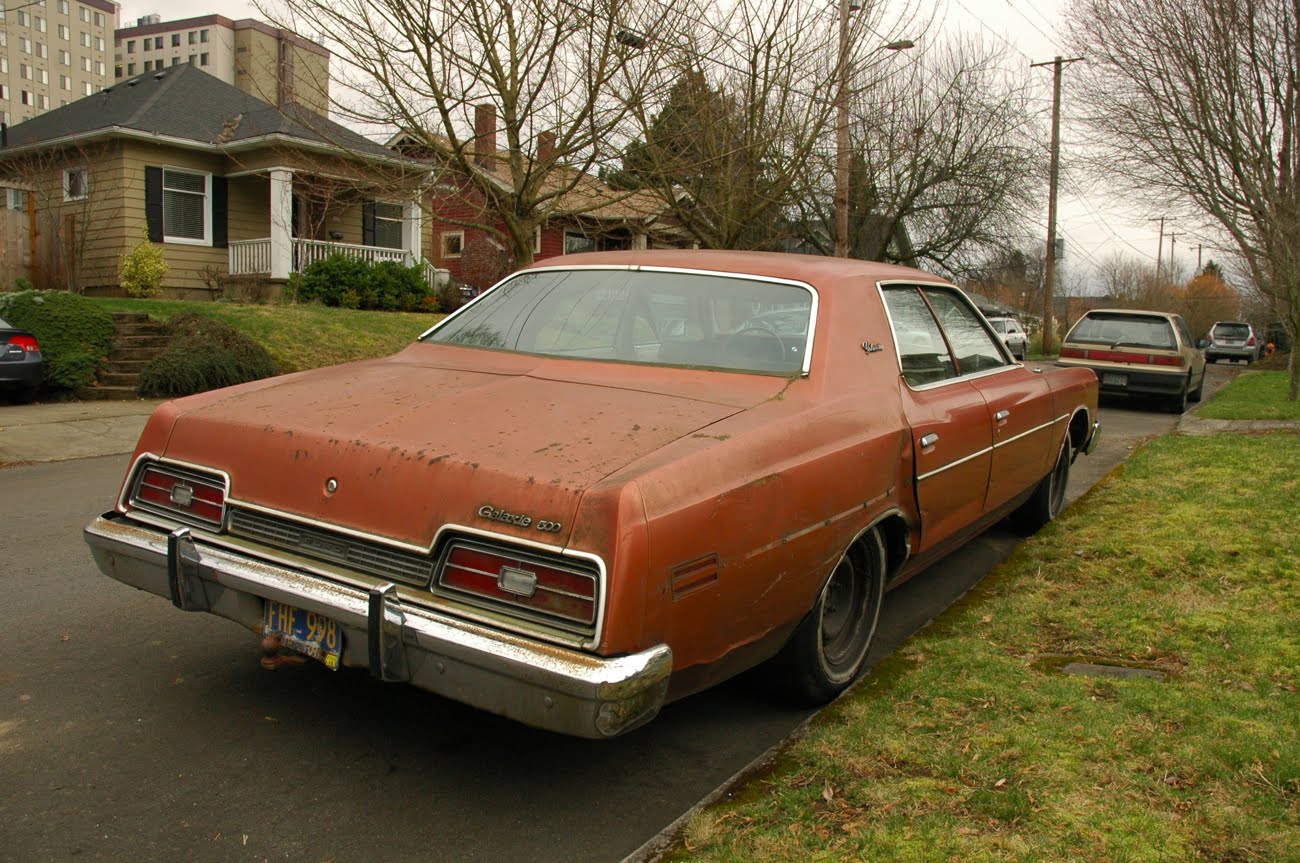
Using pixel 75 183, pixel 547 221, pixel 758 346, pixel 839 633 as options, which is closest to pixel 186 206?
pixel 75 183

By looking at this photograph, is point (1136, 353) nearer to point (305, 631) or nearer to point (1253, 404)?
point (1253, 404)

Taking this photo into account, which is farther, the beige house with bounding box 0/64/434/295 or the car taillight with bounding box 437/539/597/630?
the beige house with bounding box 0/64/434/295

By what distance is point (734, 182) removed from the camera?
15.0 metres

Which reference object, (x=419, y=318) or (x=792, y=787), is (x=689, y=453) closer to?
(x=792, y=787)

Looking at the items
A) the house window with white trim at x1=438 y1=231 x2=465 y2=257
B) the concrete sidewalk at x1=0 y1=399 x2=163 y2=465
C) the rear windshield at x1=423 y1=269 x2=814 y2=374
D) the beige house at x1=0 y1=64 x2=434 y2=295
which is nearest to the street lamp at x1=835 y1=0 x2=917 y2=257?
the beige house at x1=0 y1=64 x2=434 y2=295

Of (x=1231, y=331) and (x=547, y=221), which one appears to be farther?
(x=1231, y=331)

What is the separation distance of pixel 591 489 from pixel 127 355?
12.2 m

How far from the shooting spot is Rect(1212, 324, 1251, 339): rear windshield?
37469 mm

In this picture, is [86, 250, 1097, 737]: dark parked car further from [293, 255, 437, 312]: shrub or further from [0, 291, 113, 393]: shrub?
[293, 255, 437, 312]: shrub

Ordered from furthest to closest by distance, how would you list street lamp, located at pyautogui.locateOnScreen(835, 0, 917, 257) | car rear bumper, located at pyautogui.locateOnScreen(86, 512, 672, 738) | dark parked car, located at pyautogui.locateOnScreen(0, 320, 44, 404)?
street lamp, located at pyautogui.locateOnScreen(835, 0, 917, 257) < dark parked car, located at pyautogui.locateOnScreen(0, 320, 44, 404) < car rear bumper, located at pyautogui.locateOnScreen(86, 512, 672, 738)

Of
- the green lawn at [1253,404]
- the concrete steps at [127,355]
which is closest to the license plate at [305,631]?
the concrete steps at [127,355]

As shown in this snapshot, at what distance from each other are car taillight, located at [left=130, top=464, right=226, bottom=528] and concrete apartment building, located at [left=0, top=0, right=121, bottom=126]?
11881 centimetres

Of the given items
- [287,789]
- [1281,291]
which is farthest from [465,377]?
[1281,291]

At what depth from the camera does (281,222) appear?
20.3 m
